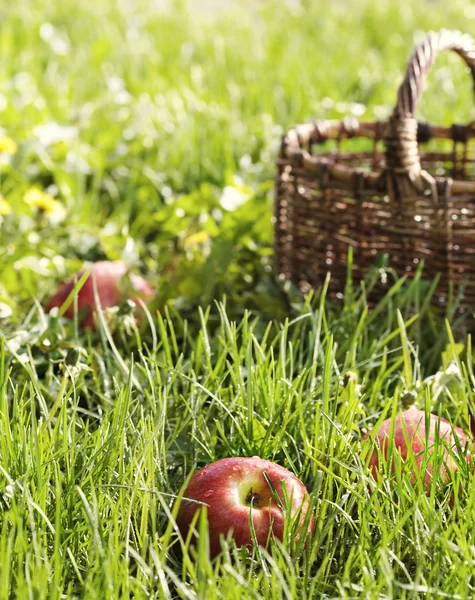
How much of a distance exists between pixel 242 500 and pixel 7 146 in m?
1.97

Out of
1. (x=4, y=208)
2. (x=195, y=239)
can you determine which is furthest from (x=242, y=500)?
(x=4, y=208)

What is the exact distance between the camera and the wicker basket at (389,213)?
1.85 m

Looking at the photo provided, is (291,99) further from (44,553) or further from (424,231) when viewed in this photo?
(44,553)

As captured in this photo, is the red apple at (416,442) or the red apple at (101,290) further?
the red apple at (101,290)

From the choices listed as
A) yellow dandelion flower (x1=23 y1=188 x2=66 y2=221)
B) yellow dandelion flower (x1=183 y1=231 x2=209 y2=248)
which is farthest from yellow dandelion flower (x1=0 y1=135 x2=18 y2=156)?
yellow dandelion flower (x1=183 y1=231 x2=209 y2=248)

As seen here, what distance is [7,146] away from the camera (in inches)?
113

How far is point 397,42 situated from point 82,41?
75.2 inches

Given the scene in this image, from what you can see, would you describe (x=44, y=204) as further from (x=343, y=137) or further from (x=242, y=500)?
(x=242, y=500)

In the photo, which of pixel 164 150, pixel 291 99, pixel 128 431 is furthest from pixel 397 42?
pixel 128 431

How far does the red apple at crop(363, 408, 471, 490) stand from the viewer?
128 cm

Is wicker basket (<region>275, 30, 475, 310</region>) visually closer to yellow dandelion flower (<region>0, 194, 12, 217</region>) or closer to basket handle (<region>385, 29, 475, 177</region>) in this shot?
basket handle (<region>385, 29, 475, 177</region>)

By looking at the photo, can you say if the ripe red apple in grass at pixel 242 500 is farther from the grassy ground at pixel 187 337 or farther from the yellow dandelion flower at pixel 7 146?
the yellow dandelion flower at pixel 7 146

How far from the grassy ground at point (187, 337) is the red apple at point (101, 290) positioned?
0.07 m

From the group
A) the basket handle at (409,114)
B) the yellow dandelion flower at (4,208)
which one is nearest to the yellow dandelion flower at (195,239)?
the yellow dandelion flower at (4,208)
